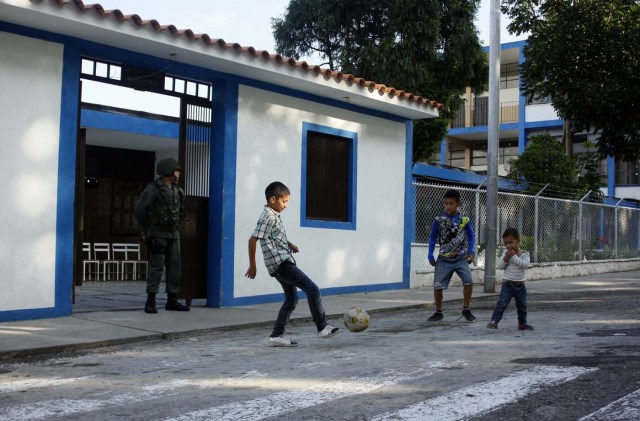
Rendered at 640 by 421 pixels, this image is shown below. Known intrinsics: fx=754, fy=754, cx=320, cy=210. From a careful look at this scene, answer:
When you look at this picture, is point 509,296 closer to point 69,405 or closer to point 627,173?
point 69,405

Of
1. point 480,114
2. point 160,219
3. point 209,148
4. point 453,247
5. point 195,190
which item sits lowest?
point 453,247

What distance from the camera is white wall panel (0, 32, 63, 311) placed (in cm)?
853

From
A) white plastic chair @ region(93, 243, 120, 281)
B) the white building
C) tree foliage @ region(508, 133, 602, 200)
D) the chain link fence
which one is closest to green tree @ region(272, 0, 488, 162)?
tree foliage @ region(508, 133, 602, 200)

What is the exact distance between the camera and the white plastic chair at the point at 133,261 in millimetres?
16953

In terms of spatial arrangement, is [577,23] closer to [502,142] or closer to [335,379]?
[335,379]

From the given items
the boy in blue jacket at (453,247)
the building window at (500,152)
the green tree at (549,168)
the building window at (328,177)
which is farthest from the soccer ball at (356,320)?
the building window at (500,152)

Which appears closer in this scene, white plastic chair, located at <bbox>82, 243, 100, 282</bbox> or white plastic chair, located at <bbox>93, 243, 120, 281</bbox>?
white plastic chair, located at <bbox>82, 243, 100, 282</bbox>

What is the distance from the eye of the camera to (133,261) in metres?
16.8

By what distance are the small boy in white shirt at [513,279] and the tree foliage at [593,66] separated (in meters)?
11.0

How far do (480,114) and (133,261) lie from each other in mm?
26331

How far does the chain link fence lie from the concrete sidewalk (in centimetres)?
242

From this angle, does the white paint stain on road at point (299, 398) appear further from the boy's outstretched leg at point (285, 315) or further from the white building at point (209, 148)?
the white building at point (209, 148)

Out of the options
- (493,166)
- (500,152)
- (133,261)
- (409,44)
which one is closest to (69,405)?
(493,166)

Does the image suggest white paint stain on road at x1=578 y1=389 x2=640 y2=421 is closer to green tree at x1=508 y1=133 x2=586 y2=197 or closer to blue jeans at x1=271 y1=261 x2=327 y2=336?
blue jeans at x1=271 y1=261 x2=327 y2=336
